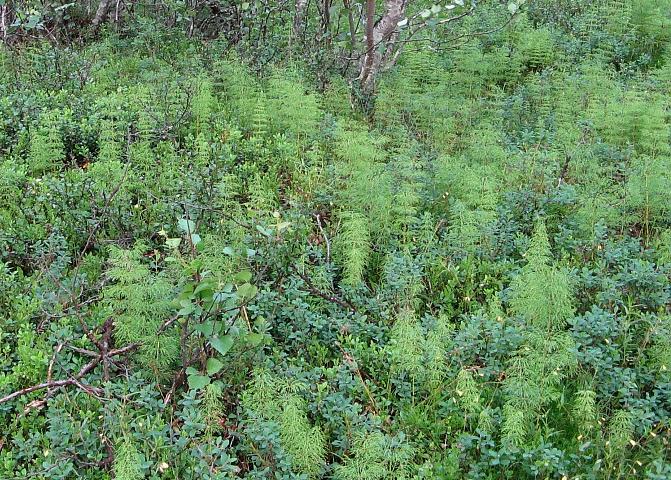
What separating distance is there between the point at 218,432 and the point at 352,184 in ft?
8.54

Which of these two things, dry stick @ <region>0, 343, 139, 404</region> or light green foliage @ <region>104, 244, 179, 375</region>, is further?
light green foliage @ <region>104, 244, 179, 375</region>

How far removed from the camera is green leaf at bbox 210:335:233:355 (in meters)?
3.91

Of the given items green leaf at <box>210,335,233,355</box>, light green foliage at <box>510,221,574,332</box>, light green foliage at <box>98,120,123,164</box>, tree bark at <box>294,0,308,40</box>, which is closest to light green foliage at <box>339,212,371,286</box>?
light green foliage at <box>510,221,574,332</box>

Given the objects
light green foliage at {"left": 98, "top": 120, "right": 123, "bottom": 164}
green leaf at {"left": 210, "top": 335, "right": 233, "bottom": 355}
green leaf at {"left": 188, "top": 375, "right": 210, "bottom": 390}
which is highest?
light green foliage at {"left": 98, "top": 120, "right": 123, "bottom": 164}

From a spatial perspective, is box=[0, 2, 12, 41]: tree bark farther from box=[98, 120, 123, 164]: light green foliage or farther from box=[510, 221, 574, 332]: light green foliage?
box=[510, 221, 574, 332]: light green foliage

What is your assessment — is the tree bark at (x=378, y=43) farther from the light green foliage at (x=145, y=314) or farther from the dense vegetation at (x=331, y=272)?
the light green foliage at (x=145, y=314)

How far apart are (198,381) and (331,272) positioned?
64.2 inches

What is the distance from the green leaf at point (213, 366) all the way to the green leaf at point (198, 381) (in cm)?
4

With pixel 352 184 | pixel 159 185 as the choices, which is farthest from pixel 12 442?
pixel 352 184

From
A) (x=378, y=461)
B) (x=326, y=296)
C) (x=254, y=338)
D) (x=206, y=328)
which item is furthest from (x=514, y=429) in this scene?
(x=206, y=328)

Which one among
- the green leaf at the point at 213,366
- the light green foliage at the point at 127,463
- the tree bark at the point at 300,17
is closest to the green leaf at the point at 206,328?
the green leaf at the point at 213,366

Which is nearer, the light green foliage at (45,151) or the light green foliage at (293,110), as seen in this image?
the light green foliage at (45,151)

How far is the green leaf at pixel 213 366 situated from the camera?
3.92 m

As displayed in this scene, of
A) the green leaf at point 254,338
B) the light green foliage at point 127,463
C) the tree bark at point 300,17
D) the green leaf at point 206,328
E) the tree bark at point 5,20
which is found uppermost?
the tree bark at point 300,17
